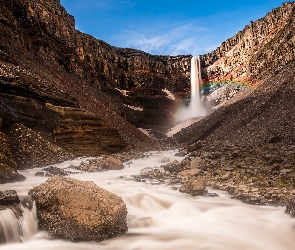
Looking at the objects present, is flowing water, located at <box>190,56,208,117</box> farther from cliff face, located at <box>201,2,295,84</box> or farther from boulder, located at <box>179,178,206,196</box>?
boulder, located at <box>179,178,206,196</box>

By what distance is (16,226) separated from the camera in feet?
21.8

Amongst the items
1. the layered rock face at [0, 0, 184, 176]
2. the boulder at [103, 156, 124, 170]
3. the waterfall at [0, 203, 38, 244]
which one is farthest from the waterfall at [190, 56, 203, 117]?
the waterfall at [0, 203, 38, 244]

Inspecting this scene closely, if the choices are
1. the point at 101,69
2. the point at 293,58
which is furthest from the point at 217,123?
the point at 101,69

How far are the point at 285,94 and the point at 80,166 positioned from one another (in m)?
19.8

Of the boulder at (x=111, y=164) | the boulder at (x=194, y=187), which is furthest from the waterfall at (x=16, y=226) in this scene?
the boulder at (x=111, y=164)

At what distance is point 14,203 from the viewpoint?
23.6ft

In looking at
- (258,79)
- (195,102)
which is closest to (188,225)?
(258,79)

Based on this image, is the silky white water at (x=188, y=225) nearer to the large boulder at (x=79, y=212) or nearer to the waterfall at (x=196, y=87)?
the large boulder at (x=79, y=212)

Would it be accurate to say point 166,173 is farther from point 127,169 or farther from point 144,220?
point 144,220

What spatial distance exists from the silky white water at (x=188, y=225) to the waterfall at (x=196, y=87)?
5631 centimetres

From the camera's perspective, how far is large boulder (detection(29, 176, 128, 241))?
21.4 ft

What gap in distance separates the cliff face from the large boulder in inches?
1616

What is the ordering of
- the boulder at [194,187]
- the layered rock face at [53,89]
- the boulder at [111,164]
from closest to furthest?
the boulder at [194,187]
the boulder at [111,164]
the layered rock face at [53,89]

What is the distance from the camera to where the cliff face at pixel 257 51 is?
147 ft
